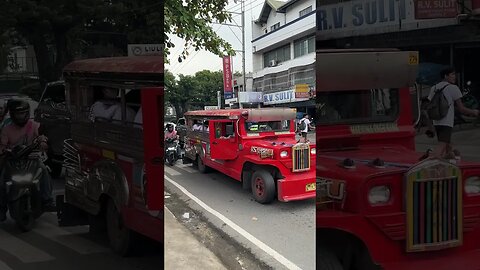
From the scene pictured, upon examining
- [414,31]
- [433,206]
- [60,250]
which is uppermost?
[414,31]

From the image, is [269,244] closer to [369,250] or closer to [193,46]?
[369,250]

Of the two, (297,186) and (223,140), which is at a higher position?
(223,140)

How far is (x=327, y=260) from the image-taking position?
151 centimetres

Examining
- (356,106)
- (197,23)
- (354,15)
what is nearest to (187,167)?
(197,23)

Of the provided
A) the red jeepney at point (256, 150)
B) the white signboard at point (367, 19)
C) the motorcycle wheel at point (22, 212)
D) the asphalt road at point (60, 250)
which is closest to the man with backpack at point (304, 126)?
the red jeepney at point (256, 150)

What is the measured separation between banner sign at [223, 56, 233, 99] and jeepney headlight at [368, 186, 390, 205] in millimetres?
553

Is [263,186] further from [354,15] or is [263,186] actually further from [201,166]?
[354,15]

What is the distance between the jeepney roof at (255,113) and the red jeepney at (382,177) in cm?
13

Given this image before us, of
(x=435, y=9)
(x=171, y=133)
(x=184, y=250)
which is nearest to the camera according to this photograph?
(x=435, y=9)

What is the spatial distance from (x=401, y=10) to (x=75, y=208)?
119cm

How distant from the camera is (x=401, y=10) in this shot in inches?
52.9

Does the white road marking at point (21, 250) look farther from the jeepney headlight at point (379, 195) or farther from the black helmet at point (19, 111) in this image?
the jeepney headlight at point (379, 195)

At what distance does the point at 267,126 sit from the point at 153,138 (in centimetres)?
40

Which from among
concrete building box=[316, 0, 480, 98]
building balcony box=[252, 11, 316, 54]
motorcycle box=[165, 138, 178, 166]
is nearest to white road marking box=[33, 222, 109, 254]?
motorcycle box=[165, 138, 178, 166]
